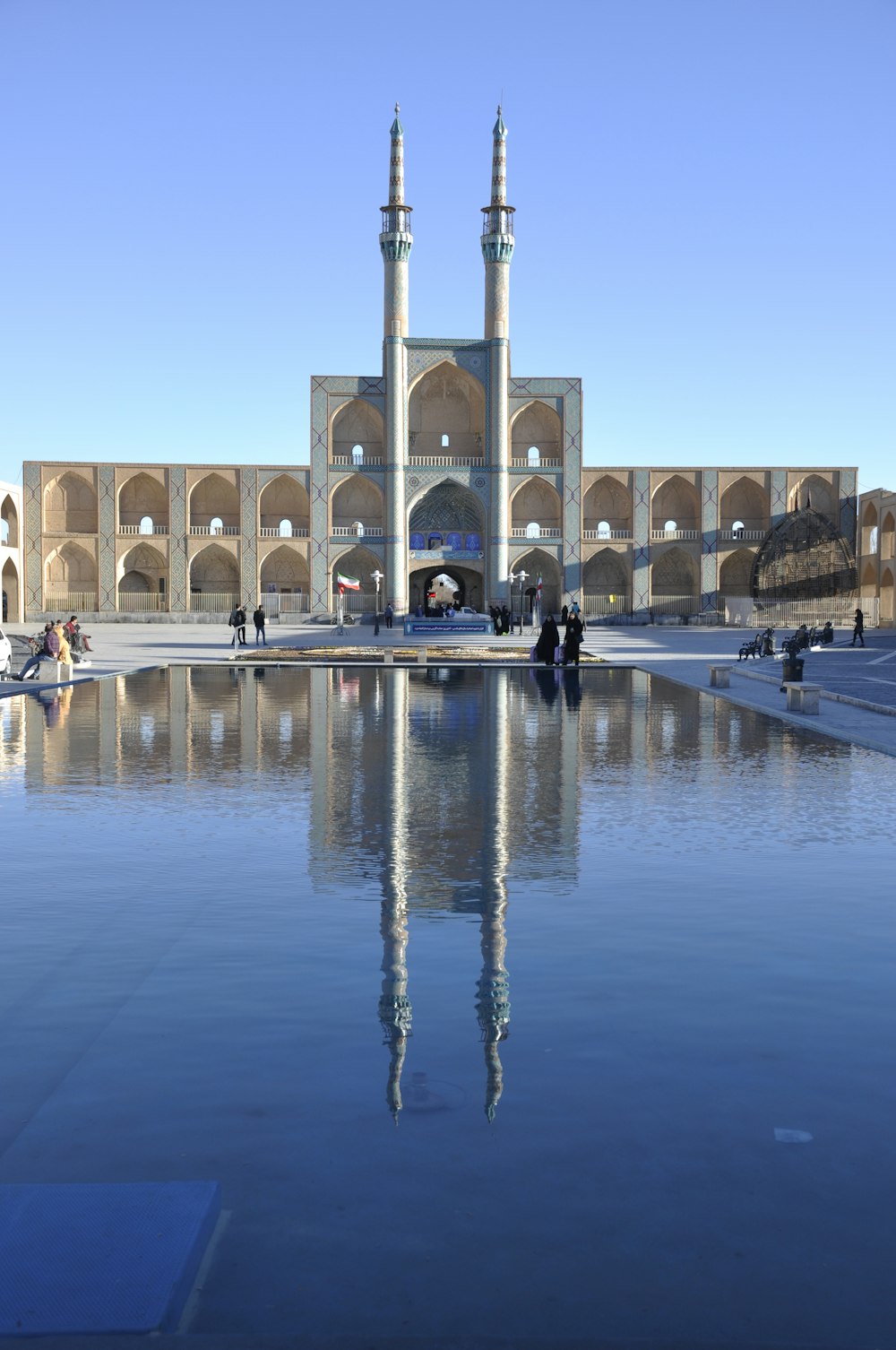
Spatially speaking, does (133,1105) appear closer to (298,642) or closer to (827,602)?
(298,642)

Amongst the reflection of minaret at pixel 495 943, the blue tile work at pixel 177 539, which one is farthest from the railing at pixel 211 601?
the reflection of minaret at pixel 495 943

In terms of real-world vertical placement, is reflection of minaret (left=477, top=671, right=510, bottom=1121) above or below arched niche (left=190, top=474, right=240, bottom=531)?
below

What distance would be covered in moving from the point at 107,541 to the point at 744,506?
2749cm

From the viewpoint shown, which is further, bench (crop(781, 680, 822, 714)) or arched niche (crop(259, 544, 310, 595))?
arched niche (crop(259, 544, 310, 595))

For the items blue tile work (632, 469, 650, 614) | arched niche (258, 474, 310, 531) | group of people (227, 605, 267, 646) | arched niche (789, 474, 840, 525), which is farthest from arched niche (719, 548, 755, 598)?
group of people (227, 605, 267, 646)

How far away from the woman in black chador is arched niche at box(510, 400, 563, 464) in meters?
32.6

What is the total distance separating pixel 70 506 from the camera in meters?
57.5

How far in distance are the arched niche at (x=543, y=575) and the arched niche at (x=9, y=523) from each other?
2026cm

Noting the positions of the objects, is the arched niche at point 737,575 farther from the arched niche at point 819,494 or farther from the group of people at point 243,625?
the group of people at point 243,625

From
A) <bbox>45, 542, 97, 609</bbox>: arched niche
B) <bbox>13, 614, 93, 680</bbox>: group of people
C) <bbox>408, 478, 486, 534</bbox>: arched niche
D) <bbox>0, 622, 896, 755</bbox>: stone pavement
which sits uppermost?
<bbox>408, 478, 486, 534</bbox>: arched niche

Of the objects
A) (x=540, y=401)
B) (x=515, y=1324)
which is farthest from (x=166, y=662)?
(x=540, y=401)

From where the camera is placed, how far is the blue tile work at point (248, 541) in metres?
55.8

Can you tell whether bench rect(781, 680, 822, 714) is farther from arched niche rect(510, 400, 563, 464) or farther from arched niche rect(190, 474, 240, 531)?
arched niche rect(190, 474, 240, 531)

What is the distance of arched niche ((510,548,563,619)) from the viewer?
56.8 metres
